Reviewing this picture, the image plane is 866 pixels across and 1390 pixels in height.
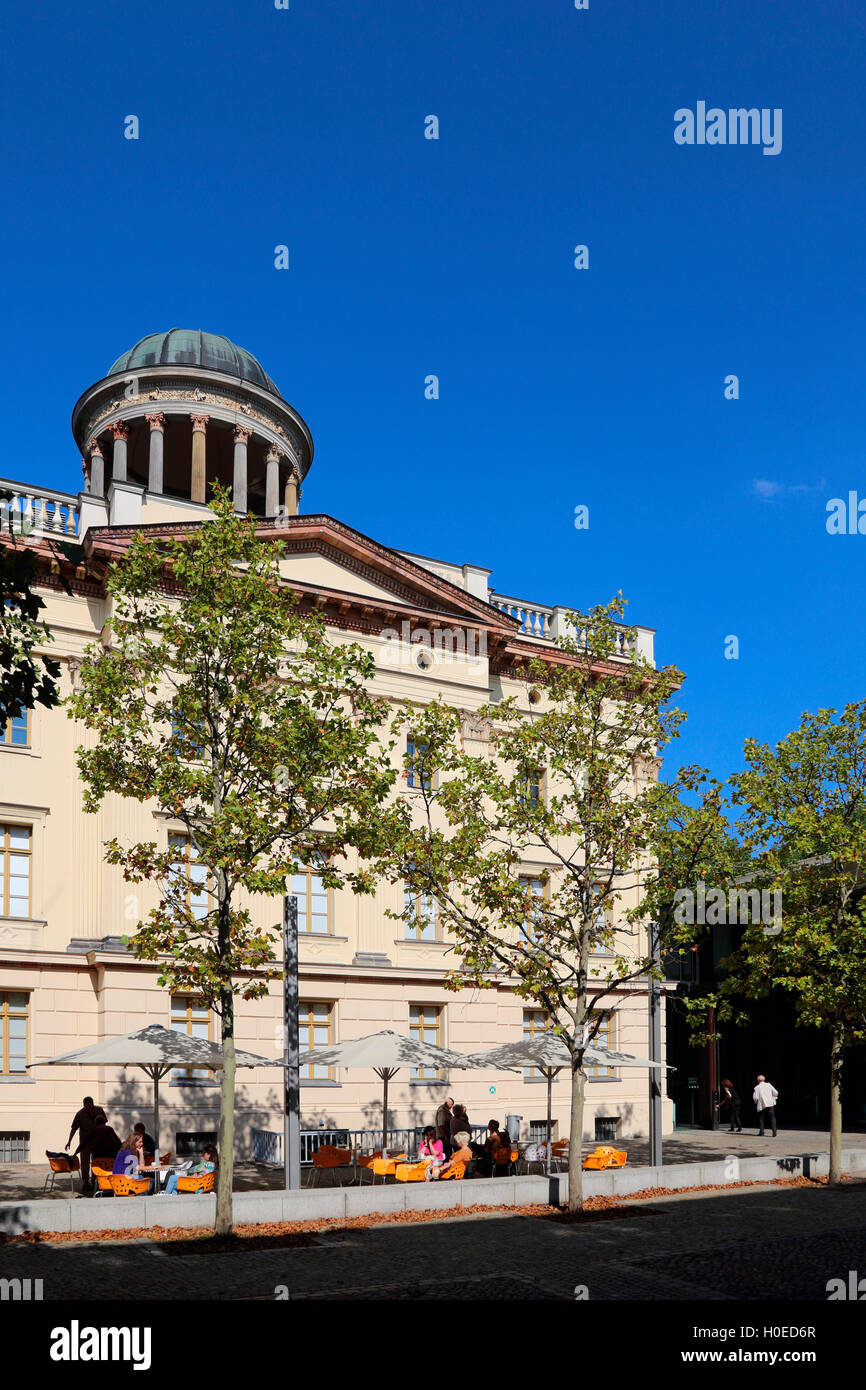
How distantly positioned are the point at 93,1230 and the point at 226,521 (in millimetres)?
10272

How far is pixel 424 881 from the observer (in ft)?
73.2

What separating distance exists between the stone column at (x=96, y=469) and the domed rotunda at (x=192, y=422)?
31mm

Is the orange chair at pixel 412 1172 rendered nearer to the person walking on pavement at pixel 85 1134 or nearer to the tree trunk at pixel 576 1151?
the tree trunk at pixel 576 1151

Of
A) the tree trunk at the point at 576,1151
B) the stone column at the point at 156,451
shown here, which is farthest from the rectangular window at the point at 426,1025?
the stone column at the point at 156,451

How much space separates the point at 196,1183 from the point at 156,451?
75.6 ft

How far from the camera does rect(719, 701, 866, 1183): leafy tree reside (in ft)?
81.4

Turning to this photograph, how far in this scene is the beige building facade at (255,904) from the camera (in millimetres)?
28250

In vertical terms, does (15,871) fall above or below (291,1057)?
above

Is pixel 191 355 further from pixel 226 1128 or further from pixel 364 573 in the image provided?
pixel 226 1128

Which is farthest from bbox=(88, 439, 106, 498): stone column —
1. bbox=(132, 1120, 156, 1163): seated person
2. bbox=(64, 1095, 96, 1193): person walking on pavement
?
bbox=(132, 1120, 156, 1163): seated person

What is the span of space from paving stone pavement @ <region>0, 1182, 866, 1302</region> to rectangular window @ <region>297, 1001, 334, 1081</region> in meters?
11.9

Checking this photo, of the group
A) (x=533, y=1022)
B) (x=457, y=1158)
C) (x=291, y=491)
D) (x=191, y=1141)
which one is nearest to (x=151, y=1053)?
(x=457, y=1158)

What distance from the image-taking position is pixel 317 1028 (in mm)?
31656
